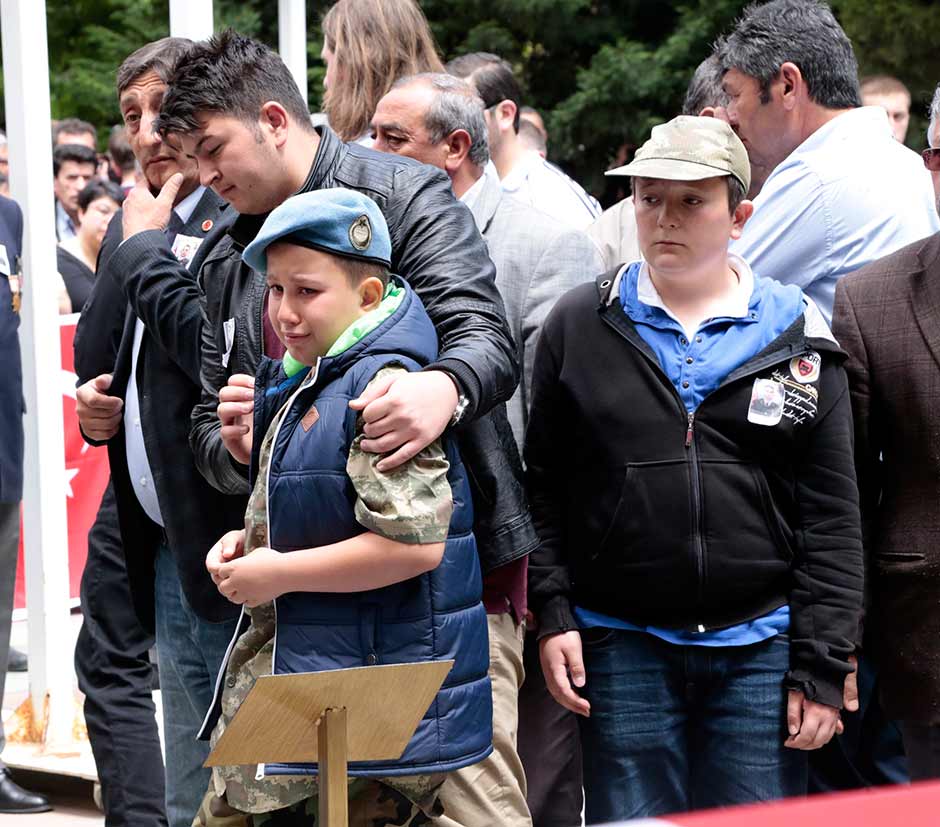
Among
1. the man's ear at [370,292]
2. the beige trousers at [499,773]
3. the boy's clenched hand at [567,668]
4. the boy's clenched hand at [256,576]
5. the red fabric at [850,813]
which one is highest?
the man's ear at [370,292]

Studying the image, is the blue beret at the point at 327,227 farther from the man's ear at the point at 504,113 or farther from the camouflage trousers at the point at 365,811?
the man's ear at the point at 504,113

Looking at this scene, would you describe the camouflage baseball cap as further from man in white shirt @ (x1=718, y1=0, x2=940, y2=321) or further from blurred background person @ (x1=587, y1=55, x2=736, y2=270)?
blurred background person @ (x1=587, y1=55, x2=736, y2=270)

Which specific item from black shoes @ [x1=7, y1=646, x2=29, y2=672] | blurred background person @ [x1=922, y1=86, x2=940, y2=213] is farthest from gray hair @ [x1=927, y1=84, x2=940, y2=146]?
black shoes @ [x1=7, y1=646, x2=29, y2=672]

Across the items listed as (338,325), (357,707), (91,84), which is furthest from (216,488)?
(91,84)

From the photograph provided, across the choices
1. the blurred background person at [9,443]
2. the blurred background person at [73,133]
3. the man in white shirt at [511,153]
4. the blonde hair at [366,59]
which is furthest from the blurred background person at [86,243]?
the blonde hair at [366,59]

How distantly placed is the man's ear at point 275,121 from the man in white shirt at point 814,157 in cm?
119

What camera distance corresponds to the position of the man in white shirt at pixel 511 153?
575 centimetres

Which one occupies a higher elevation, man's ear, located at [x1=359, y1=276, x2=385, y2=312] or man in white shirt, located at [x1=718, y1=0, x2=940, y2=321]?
man in white shirt, located at [x1=718, y1=0, x2=940, y2=321]

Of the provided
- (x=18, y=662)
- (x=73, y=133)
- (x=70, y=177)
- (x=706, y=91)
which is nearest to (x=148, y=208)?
(x=706, y=91)

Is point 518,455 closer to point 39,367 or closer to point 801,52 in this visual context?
point 801,52

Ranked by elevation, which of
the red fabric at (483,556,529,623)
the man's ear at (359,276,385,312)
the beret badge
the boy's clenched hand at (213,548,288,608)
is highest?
the beret badge

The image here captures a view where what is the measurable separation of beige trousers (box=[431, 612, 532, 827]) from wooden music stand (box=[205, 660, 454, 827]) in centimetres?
53

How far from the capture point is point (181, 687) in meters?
3.61

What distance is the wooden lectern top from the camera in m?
2.31
